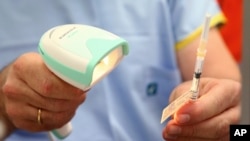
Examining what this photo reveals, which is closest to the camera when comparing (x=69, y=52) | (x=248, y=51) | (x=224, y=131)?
(x=69, y=52)

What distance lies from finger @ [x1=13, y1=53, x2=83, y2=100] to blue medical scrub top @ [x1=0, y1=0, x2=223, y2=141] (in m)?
0.13

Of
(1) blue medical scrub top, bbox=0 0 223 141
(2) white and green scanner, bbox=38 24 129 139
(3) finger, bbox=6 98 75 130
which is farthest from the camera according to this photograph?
(1) blue medical scrub top, bbox=0 0 223 141

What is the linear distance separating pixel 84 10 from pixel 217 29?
0.20m

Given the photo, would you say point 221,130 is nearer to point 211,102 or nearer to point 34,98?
point 211,102

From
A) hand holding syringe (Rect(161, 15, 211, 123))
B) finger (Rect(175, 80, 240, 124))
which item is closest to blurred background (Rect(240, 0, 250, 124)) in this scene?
finger (Rect(175, 80, 240, 124))

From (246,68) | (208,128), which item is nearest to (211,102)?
(208,128)

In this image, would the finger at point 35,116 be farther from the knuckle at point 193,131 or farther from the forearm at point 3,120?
the knuckle at point 193,131

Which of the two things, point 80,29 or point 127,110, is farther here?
point 127,110

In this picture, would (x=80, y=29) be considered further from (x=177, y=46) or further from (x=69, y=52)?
(x=177, y=46)

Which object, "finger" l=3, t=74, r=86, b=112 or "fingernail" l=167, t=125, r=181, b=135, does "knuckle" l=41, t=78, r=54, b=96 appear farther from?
"fingernail" l=167, t=125, r=181, b=135

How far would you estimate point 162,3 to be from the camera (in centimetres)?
72

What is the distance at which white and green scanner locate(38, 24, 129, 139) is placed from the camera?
0.45 m

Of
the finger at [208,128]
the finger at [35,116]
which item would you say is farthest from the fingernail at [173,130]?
the finger at [35,116]

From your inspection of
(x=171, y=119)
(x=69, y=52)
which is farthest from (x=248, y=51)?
(x=69, y=52)
